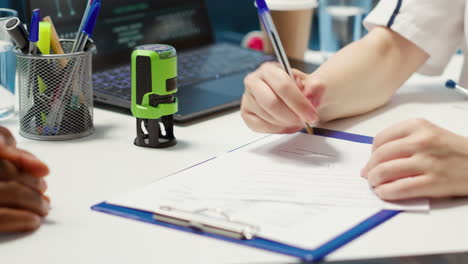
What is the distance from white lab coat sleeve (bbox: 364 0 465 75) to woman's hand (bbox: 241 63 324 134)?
0.24 meters

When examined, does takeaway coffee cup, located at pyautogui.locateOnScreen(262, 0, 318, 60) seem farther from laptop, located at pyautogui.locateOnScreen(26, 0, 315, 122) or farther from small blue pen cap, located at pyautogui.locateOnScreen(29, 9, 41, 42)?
small blue pen cap, located at pyautogui.locateOnScreen(29, 9, 41, 42)

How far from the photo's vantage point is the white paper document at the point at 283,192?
22.9 inches

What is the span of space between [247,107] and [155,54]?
135 millimetres

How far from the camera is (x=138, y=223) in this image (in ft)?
1.94

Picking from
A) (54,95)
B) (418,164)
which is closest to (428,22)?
(418,164)

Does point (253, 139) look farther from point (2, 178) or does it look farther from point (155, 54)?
point (2, 178)

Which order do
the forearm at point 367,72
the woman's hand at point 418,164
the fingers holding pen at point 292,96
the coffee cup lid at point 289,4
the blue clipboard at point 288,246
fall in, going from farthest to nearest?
the coffee cup lid at point 289,4
the forearm at point 367,72
the fingers holding pen at point 292,96
the woman's hand at point 418,164
the blue clipboard at point 288,246

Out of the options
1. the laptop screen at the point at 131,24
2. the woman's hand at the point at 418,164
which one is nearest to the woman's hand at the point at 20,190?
the woman's hand at the point at 418,164

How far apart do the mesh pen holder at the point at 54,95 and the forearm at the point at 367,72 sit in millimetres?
292

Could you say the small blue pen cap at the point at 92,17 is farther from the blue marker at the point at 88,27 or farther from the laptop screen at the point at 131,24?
the laptop screen at the point at 131,24

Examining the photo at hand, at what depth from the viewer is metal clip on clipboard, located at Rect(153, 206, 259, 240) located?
56 cm

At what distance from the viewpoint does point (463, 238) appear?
22.8 inches

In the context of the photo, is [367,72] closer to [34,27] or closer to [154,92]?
[154,92]

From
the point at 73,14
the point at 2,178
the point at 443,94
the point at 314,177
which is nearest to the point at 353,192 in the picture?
the point at 314,177
